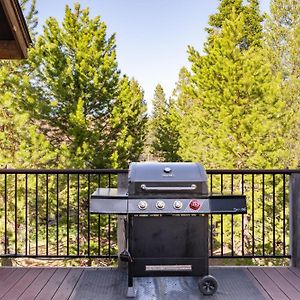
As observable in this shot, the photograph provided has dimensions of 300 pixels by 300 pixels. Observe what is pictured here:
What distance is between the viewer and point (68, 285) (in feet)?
11.1

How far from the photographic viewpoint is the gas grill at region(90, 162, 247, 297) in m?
2.97

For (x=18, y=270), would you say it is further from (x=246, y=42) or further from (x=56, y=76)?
(x=246, y=42)

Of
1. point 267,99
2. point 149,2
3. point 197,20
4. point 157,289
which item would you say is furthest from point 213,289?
point 149,2

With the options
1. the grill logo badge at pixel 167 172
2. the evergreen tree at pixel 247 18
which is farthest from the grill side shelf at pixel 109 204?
the evergreen tree at pixel 247 18

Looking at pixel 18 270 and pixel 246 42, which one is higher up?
pixel 246 42

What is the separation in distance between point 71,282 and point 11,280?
0.53 meters

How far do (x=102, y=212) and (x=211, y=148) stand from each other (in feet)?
42.1

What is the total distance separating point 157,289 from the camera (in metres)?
3.17

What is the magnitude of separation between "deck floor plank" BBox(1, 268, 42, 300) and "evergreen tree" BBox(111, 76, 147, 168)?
432 inches

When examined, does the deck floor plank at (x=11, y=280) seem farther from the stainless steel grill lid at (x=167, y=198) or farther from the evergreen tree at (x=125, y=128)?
the evergreen tree at (x=125, y=128)

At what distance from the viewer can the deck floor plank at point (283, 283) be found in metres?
3.16

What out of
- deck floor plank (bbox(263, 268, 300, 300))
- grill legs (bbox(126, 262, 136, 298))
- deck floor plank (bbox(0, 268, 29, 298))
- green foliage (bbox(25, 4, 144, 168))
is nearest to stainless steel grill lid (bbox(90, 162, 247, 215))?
grill legs (bbox(126, 262, 136, 298))

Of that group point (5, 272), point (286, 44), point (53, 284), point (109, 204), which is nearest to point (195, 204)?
point (109, 204)

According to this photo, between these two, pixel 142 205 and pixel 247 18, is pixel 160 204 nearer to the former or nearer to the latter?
pixel 142 205
